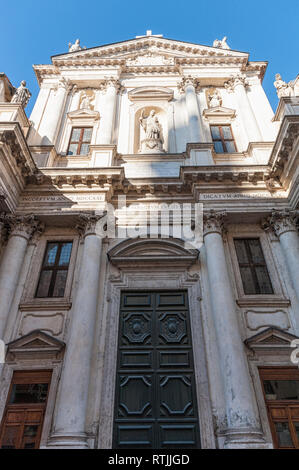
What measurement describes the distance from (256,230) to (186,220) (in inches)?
87.3

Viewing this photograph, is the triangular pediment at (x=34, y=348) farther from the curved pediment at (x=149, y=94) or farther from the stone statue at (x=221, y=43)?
the stone statue at (x=221, y=43)

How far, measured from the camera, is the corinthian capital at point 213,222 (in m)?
9.70

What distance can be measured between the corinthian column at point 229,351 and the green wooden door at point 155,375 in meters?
0.86

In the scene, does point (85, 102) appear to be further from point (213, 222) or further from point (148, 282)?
point (148, 282)

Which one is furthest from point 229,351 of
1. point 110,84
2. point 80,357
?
point 110,84

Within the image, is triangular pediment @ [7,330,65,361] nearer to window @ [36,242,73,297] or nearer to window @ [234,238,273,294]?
window @ [36,242,73,297]

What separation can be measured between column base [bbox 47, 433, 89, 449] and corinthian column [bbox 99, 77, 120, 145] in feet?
29.7

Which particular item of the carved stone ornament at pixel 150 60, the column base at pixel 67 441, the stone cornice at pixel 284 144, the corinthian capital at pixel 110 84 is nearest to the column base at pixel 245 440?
the column base at pixel 67 441

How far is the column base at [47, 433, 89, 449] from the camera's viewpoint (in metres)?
6.48

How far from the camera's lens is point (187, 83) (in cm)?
1465

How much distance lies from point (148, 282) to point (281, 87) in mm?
8320
